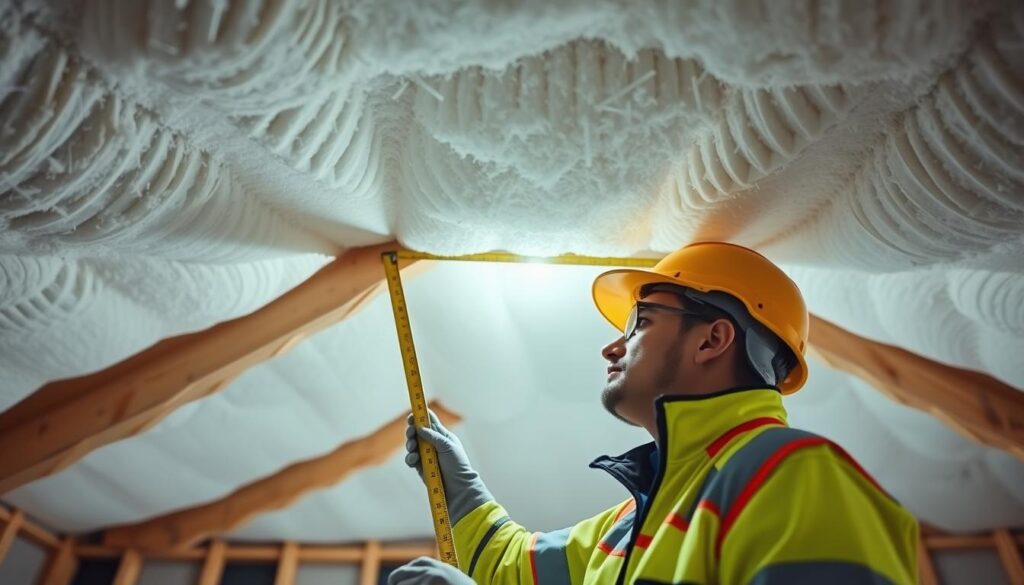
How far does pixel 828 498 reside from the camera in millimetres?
841

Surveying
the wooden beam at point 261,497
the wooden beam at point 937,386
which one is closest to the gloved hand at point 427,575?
the wooden beam at point 937,386

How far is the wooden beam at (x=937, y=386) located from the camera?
2029 millimetres

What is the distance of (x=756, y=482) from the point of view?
2.92 feet

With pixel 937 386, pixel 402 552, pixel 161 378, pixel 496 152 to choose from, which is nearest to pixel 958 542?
pixel 937 386

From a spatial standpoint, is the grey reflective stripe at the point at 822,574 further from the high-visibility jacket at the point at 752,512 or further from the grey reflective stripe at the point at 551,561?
the grey reflective stripe at the point at 551,561

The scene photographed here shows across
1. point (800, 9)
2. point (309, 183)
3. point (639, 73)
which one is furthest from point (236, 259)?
point (800, 9)

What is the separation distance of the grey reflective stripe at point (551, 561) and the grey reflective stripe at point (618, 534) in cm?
11

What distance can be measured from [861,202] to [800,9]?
52 cm

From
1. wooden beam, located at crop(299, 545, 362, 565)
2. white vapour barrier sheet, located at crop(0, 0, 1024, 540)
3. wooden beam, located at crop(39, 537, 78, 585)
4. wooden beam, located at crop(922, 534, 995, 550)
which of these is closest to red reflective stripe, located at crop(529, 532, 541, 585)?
white vapour barrier sheet, located at crop(0, 0, 1024, 540)

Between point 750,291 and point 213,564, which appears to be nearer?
point 750,291

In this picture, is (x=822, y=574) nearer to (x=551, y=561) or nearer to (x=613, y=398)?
(x=613, y=398)

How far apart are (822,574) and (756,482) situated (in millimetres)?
143

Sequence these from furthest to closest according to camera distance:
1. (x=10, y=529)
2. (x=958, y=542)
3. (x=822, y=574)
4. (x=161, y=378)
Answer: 1. (x=958, y=542)
2. (x=10, y=529)
3. (x=161, y=378)
4. (x=822, y=574)

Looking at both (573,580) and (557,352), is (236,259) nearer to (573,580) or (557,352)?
(573,580)
